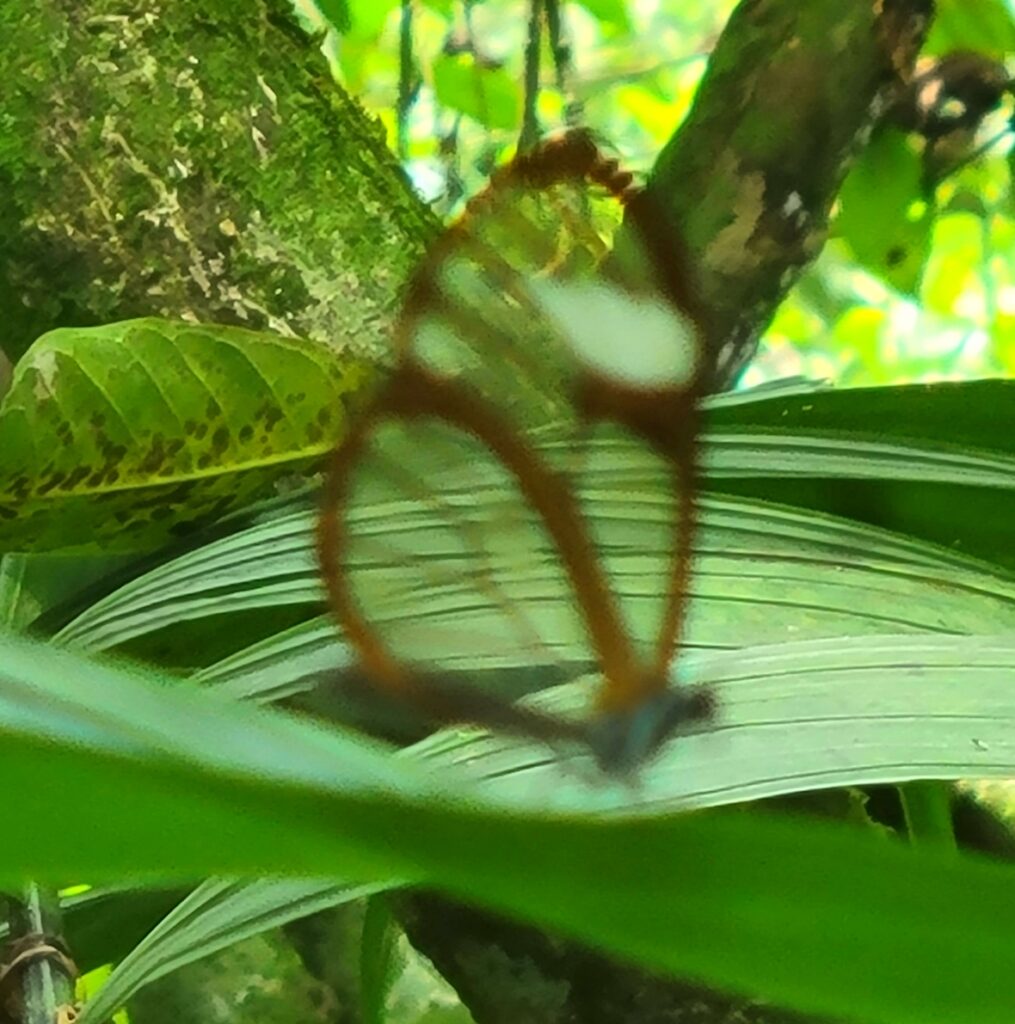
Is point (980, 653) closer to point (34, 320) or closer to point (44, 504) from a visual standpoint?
point (44, 504)

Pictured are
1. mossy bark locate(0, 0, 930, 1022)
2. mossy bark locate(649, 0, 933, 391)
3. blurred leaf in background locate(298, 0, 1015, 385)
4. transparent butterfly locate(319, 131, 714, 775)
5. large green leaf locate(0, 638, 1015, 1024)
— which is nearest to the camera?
large green leaf locate(0, 638, 1015, 1024)

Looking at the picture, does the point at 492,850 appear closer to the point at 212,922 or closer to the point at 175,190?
the point at 212,922

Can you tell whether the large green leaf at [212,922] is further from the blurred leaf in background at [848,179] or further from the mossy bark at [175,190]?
the blurred leaf in background at [848,179]

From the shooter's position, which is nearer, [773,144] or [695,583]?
[695,583]

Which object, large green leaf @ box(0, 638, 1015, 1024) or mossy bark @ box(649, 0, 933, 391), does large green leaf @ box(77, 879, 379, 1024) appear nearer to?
large green leaf @ box(0, 638, 1015, 1024)

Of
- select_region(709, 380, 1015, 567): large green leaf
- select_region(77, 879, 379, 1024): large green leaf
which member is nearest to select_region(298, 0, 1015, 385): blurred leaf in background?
select_region(709, 380, 1015, 567): large green leaf

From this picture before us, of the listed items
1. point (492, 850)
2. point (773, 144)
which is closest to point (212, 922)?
point (492, 850)

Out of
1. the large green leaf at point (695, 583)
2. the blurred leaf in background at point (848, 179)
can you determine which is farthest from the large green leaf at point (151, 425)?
the blurred leaf in background at point (848, 179)
